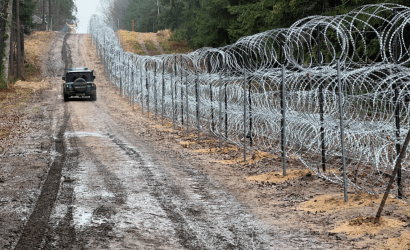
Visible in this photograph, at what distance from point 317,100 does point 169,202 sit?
3.59 meters

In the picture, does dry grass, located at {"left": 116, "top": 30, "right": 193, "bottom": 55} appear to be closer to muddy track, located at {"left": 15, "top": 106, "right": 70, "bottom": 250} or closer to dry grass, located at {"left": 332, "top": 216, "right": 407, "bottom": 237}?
muddy track, located at {"left": 15, "top": 106, "right": 70, "bottom": 250}

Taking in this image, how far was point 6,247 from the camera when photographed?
5195mm

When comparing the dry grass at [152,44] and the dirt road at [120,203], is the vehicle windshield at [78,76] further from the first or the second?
the dry grass at [152,44]

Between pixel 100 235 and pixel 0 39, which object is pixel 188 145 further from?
pixel 0 39

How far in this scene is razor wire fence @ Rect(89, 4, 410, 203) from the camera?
6.33m

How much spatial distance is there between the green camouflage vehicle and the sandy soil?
1252 centimetres

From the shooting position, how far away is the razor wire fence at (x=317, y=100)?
633cm

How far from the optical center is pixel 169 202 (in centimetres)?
715

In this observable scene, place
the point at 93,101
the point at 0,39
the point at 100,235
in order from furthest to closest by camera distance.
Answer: the point at 0,39, the point at 93,101, the point at 100,235

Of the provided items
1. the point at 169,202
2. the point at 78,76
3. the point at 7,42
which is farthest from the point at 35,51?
the point at 169,202

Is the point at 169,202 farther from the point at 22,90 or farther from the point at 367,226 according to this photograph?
the point at 22,90

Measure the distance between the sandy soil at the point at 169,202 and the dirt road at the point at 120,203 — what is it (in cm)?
2

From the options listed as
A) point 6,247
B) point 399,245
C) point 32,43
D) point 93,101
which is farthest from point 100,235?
point 32,43

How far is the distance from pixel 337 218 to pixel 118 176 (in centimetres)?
464
